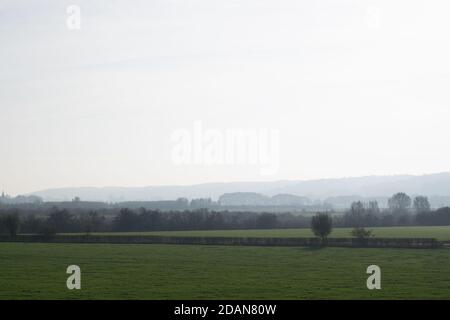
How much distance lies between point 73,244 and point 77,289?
4947 centimetres

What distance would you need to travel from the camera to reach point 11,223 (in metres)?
102

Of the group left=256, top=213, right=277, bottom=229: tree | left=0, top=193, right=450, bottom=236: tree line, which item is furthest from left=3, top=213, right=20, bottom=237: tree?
left=256, top=213, right=277, bottom=229: tree

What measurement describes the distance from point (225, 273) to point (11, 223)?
61.9 meters

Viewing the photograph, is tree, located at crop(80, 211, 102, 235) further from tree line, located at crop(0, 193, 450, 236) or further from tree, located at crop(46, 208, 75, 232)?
tree, located at crop(46, 208, 75, 232)

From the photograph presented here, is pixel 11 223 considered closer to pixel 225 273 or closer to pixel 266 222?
pixel 266 222

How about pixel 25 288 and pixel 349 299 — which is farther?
pixel 25 288

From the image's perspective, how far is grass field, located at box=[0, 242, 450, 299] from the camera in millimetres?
38750

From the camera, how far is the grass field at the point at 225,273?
127 feet

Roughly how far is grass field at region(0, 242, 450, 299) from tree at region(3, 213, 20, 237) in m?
27.0

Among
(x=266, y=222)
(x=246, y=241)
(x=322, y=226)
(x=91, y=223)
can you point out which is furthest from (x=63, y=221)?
(x=322, y=226)
